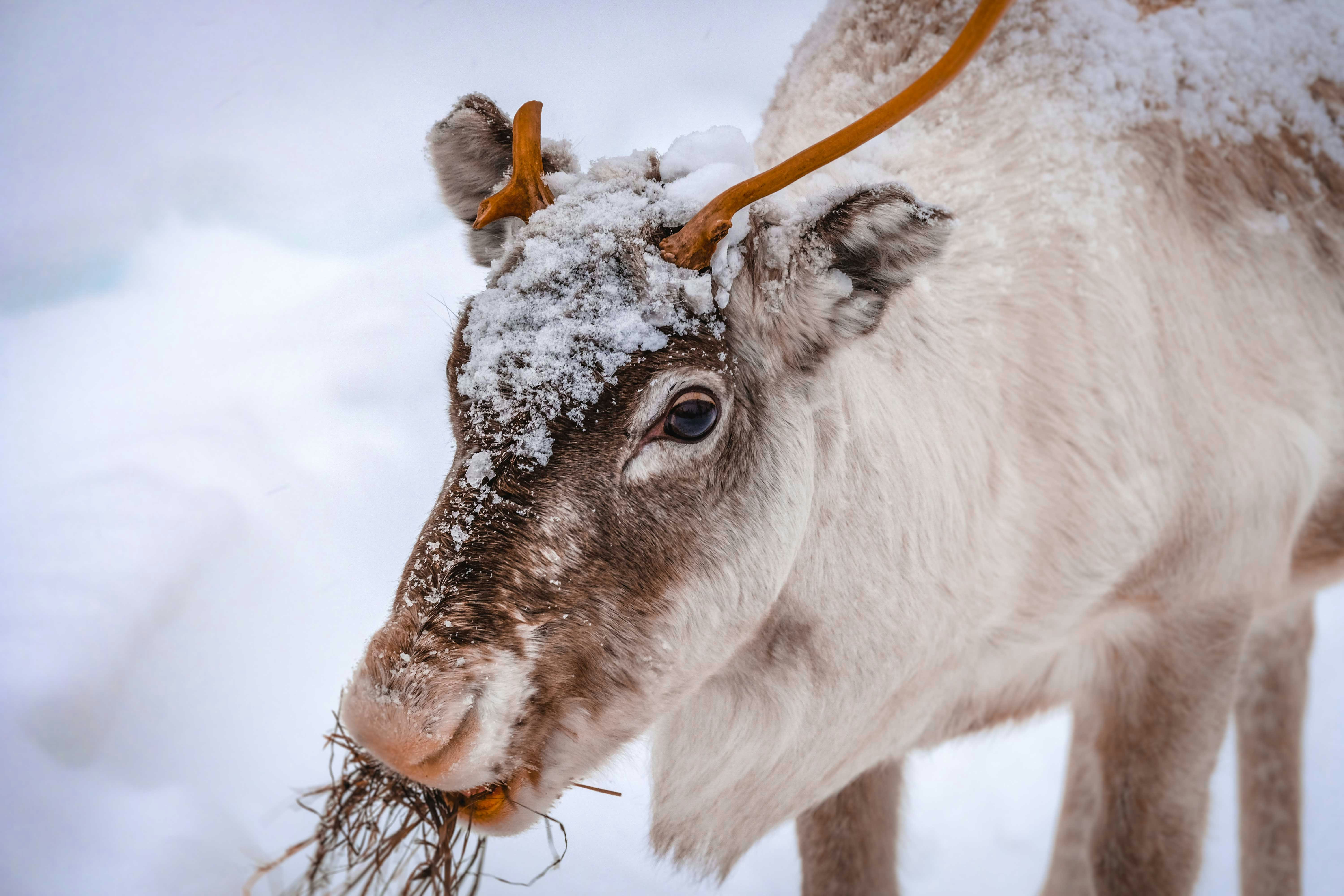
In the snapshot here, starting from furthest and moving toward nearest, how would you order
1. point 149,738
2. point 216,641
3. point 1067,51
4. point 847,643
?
point 216,641, point 149,738, point 1067,51, point 847,643

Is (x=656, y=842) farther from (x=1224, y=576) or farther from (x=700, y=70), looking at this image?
(x=700, y=70)

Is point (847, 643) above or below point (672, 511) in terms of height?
below

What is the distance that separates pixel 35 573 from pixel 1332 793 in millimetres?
6134

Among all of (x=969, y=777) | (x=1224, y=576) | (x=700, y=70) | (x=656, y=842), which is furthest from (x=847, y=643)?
(x=700, y=70)

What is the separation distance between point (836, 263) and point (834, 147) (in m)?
0.22

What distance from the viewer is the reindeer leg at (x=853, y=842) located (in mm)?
2561

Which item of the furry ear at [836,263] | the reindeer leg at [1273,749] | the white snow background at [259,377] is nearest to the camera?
the furry ear at [836,263]

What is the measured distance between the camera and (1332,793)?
12.9 feet

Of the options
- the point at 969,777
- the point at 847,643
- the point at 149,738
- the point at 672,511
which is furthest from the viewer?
the point at 969,777

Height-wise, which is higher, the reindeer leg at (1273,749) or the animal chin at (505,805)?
the animal chin at (505,805)

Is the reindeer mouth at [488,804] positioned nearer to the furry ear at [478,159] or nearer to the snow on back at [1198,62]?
the furry ear at [478,159]

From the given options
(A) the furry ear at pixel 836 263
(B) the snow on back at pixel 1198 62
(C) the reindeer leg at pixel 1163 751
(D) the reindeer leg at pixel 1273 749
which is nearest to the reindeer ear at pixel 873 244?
(A) the furry ear at pixel 836 263

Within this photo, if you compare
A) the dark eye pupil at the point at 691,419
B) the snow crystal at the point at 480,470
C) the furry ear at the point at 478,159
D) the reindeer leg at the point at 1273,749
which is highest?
the furry ear at the point at 478,159

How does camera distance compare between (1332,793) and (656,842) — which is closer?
(656,842)
